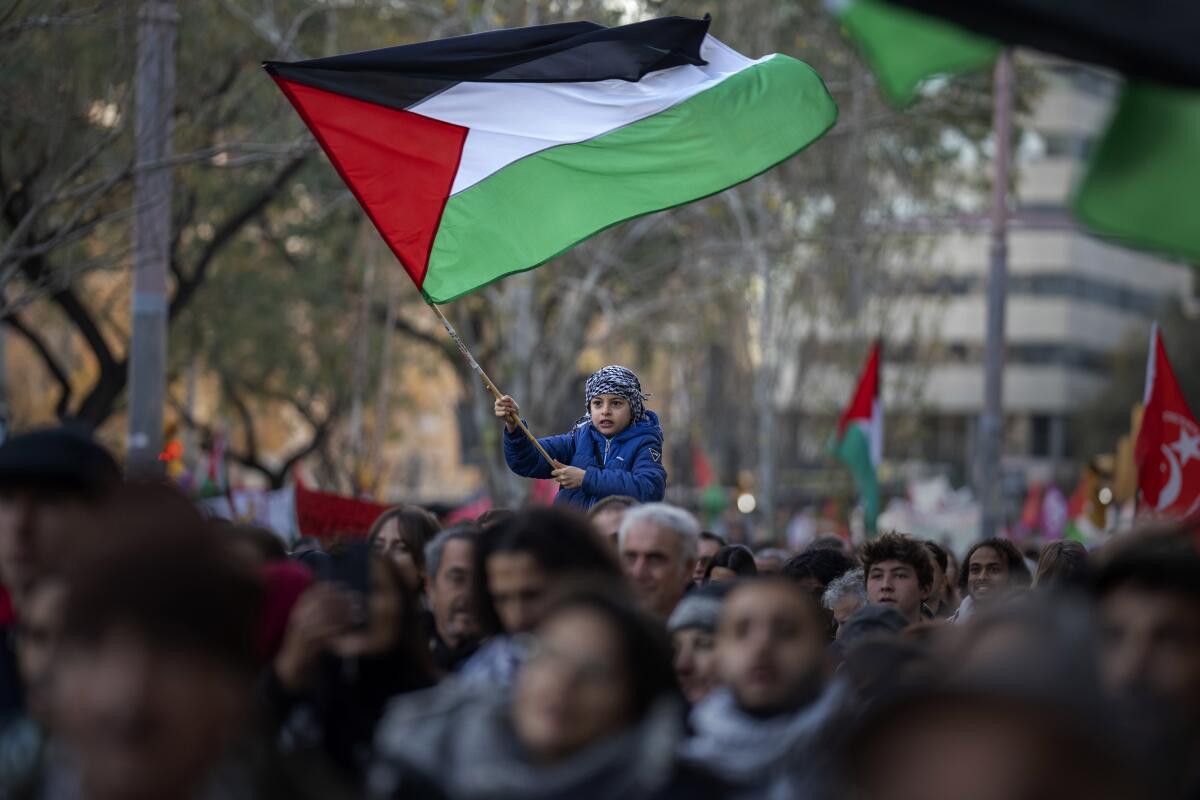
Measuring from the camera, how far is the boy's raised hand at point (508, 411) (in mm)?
8852

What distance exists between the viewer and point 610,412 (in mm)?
8914

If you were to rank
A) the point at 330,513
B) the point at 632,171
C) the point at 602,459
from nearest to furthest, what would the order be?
the point at 602,459, the point at 632,171, the point at 330,513

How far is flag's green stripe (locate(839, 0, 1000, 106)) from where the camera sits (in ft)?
19.3

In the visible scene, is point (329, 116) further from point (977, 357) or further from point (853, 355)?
point (977, 357)

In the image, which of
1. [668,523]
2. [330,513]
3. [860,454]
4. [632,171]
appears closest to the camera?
[668,523]

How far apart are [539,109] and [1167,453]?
509 centimetres

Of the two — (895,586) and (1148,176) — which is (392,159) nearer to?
(895,586)

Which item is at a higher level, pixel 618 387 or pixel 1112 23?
pixel 1112 23

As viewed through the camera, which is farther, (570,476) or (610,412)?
(610,412)

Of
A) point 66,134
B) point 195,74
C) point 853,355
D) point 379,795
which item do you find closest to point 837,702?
point 379,795

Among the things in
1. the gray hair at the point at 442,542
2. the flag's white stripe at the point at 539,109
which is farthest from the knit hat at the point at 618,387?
the gray hair at the point at 442,542

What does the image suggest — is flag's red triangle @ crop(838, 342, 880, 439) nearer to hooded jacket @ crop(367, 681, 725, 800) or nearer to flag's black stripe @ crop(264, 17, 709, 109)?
flag's black stripe @ crop(264, 17, 709, 109)

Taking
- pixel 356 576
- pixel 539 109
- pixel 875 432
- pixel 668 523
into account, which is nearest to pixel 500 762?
pixel 356 576

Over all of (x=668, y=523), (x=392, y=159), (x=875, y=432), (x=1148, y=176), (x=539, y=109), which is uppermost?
(x=539, y=109)
